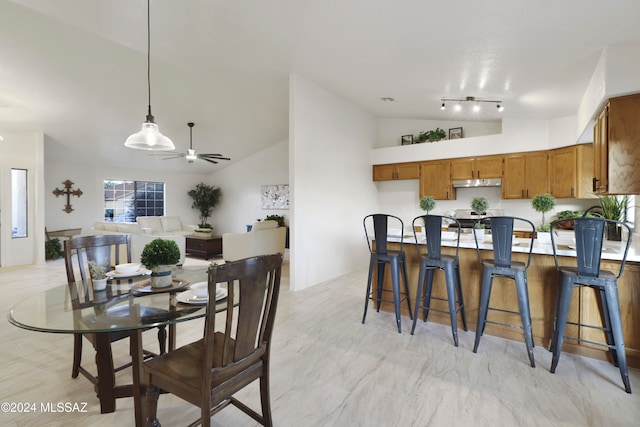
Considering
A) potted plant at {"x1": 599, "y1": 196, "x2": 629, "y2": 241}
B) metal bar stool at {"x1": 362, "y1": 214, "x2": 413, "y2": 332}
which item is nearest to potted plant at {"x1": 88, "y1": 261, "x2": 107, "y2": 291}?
metal bar stool at {"x1": 362, "y1": 214, "x2": 413, "y2": 332}

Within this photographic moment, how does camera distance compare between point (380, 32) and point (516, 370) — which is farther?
point (380, 32)

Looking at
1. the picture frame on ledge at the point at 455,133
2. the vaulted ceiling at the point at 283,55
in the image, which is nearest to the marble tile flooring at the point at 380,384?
the vaulted ceiling at the point at 283,55

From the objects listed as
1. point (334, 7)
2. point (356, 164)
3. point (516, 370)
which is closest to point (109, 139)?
point (356, 164)

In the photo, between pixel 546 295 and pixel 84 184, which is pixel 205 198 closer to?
pixel 84 184

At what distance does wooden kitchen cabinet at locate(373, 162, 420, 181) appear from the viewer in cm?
601

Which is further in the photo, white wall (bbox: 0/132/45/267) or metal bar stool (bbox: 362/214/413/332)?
white wall (bbox: 0/132/45/267)

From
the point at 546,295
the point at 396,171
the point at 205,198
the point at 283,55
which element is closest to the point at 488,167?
the point at 396,171

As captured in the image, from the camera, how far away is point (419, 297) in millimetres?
3023

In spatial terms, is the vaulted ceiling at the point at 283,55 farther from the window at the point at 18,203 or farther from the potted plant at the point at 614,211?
the potted plant at the point at 614,211

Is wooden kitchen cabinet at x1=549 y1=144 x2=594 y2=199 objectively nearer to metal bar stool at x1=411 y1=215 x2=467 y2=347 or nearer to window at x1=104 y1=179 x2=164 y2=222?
metal bar stool at x1=411 y1=215 x2=467 y2=347

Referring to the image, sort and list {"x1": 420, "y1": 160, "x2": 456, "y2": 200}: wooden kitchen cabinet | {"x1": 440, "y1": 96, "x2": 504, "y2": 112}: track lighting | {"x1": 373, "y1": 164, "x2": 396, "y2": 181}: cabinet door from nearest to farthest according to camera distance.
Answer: {"x1": 440, "y1": 96, "x2": 504, "y2": 112}: track lighting
{"x1": 420, "y1": 160, "x2": 456, "y2": 200}: wooden kitchen cabinet
{"x1": 373, "y1": 164, "x2": 396, "y2": 181}: cabinet door

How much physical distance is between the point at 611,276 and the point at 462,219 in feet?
11.2

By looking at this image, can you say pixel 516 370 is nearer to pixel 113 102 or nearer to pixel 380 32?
pixel 380 32

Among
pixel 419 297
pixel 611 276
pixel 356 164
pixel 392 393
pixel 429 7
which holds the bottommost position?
pixel 392 393
